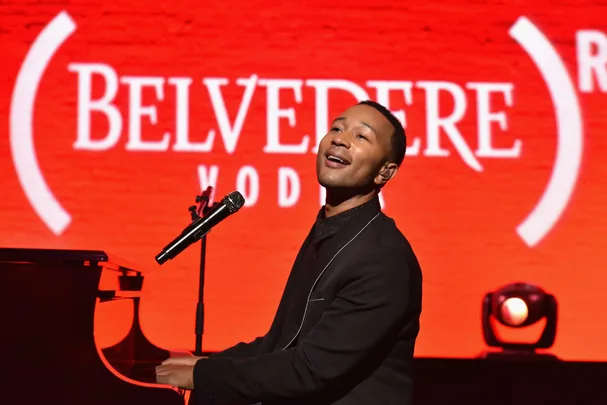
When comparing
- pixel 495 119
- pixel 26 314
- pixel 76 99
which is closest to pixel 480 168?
pixel 495 119

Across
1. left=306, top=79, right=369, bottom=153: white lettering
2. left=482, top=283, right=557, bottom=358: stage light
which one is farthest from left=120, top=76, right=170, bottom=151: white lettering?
left=482, top=283, right=557, bottom=358: stage light

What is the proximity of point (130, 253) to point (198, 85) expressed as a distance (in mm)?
931

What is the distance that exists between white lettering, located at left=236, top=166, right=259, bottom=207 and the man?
190 cm

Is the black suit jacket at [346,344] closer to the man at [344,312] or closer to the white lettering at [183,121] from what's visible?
the man at [344,312]

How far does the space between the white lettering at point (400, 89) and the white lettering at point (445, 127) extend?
0.23ft

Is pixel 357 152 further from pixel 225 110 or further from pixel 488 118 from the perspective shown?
pixel 488 118

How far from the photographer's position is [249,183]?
3.70m

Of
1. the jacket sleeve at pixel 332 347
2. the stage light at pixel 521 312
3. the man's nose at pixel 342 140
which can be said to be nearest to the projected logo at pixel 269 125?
the stage light at pixel 521 312

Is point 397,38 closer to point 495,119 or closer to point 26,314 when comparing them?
point 495,119

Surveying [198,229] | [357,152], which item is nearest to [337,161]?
[357,152]

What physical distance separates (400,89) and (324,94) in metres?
0.40

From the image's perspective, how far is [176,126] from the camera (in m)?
3.71

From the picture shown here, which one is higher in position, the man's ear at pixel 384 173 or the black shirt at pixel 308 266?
the man's ear at pixel 384 173

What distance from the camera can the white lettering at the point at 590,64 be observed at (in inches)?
149
